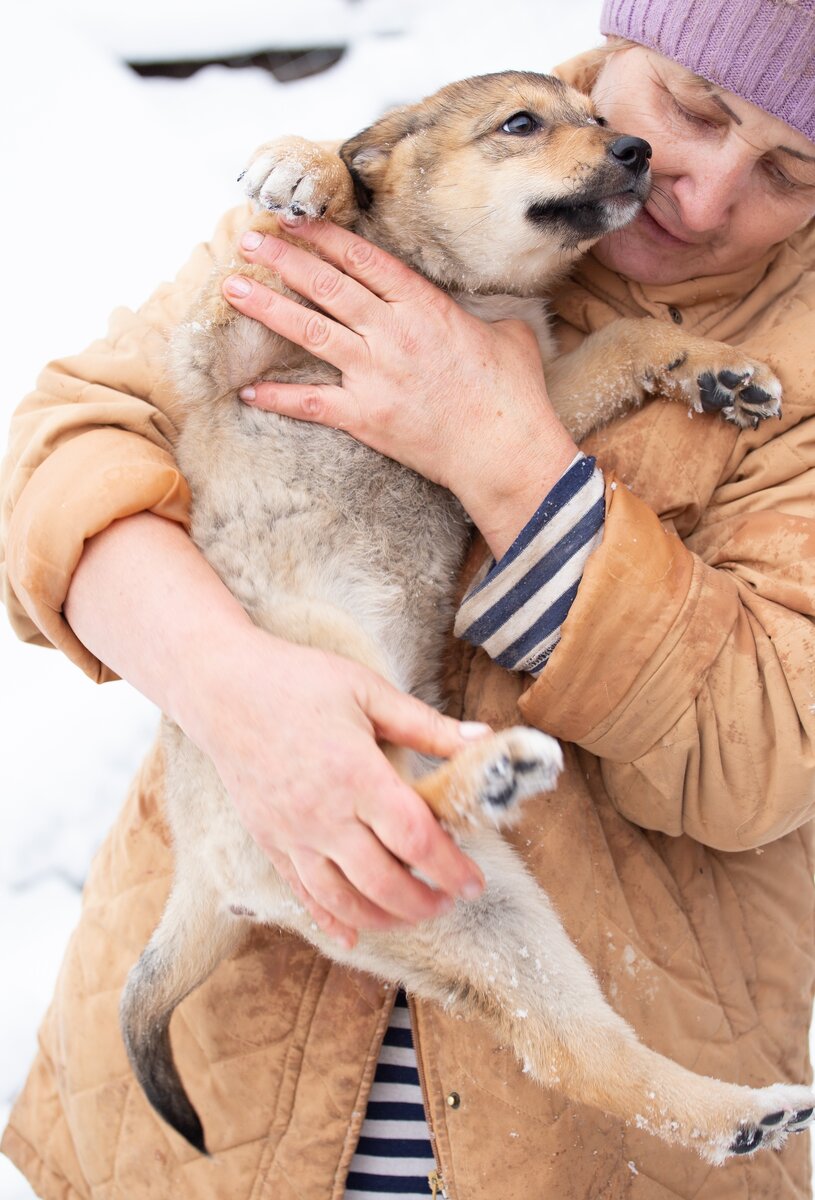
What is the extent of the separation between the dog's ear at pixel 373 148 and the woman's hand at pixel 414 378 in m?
0.34

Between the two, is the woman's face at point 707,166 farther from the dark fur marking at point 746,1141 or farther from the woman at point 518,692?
the dark fur marking at point 746,1141

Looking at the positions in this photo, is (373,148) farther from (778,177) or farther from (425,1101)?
(425,1101)

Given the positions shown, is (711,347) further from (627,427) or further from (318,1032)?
(318,1032)

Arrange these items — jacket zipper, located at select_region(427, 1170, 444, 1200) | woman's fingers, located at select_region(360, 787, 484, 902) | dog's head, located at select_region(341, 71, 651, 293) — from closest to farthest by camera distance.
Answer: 1. woman's fingers, located at select_region(360, 787, 484, 902)
2. jacket zipper, located at select_region(427, 1170, 444, 1200)
3. dog's head, located at select_region(341, 71, 651, 293)

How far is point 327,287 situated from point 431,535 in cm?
64

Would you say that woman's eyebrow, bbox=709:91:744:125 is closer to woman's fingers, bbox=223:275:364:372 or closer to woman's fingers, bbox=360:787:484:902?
woman's fingers, bbox=223:275:364:372

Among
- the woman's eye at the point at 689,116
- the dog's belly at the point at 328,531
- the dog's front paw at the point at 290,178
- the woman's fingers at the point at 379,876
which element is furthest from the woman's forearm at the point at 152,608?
the woman's eye at the point at 689,116

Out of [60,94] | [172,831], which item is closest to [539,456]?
[172,831]

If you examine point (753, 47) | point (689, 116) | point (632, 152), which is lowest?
point (632, 152)

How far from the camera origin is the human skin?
178 cm

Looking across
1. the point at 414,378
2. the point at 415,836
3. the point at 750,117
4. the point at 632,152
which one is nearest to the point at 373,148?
the point at 632,152

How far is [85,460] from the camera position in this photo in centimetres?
211

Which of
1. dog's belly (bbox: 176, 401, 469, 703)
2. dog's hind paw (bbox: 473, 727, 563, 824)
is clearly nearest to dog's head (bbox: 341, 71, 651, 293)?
dog's belly (bbox: 176, 401, 469, 703)

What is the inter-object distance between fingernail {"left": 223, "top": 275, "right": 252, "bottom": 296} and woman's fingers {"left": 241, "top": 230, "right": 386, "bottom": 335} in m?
0.07
